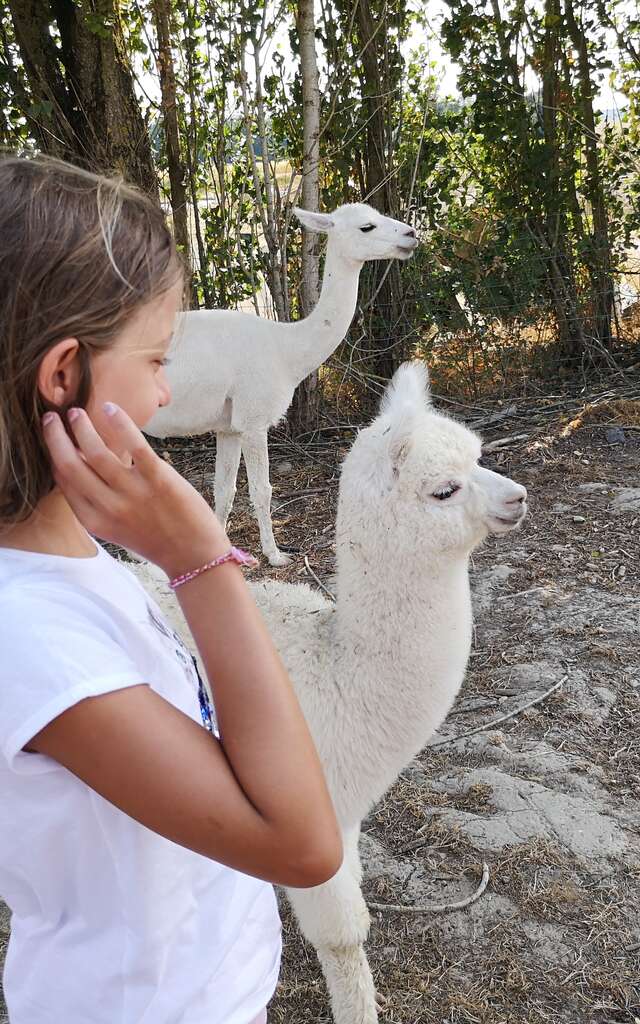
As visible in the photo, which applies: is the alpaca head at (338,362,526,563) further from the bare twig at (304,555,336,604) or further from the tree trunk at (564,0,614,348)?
the tree trunk at (564,0,614,348)

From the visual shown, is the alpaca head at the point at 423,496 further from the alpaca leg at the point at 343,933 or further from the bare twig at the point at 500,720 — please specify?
the bare twig at the point at 500,720

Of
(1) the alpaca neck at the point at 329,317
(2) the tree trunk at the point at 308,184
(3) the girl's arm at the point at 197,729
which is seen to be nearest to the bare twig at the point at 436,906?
(3) the girl's arm at the point at 197,729

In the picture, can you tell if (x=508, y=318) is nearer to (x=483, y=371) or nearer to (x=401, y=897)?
(x=483, y=371)

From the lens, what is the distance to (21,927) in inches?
32.4

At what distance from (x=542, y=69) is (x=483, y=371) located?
2.22 meters

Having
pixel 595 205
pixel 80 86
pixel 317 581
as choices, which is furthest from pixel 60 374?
pixel 595 205

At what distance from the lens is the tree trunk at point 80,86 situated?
17.2ft

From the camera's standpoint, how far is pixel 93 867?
2.55ft

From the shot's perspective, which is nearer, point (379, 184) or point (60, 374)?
point (60, 374)

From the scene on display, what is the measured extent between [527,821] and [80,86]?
5.14 meters

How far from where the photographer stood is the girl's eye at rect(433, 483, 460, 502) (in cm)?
182

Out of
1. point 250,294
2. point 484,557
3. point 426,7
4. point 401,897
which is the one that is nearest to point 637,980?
point 401,897

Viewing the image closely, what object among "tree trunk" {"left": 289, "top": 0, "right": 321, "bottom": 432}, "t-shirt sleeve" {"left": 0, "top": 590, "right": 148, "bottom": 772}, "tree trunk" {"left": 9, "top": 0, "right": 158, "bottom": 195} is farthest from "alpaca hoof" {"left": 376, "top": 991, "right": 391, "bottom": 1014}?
"tree trunk" {"left": 9, "top": 0, "right": 158, "bottom": 195}

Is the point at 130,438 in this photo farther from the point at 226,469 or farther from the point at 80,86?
the point at 80,86
